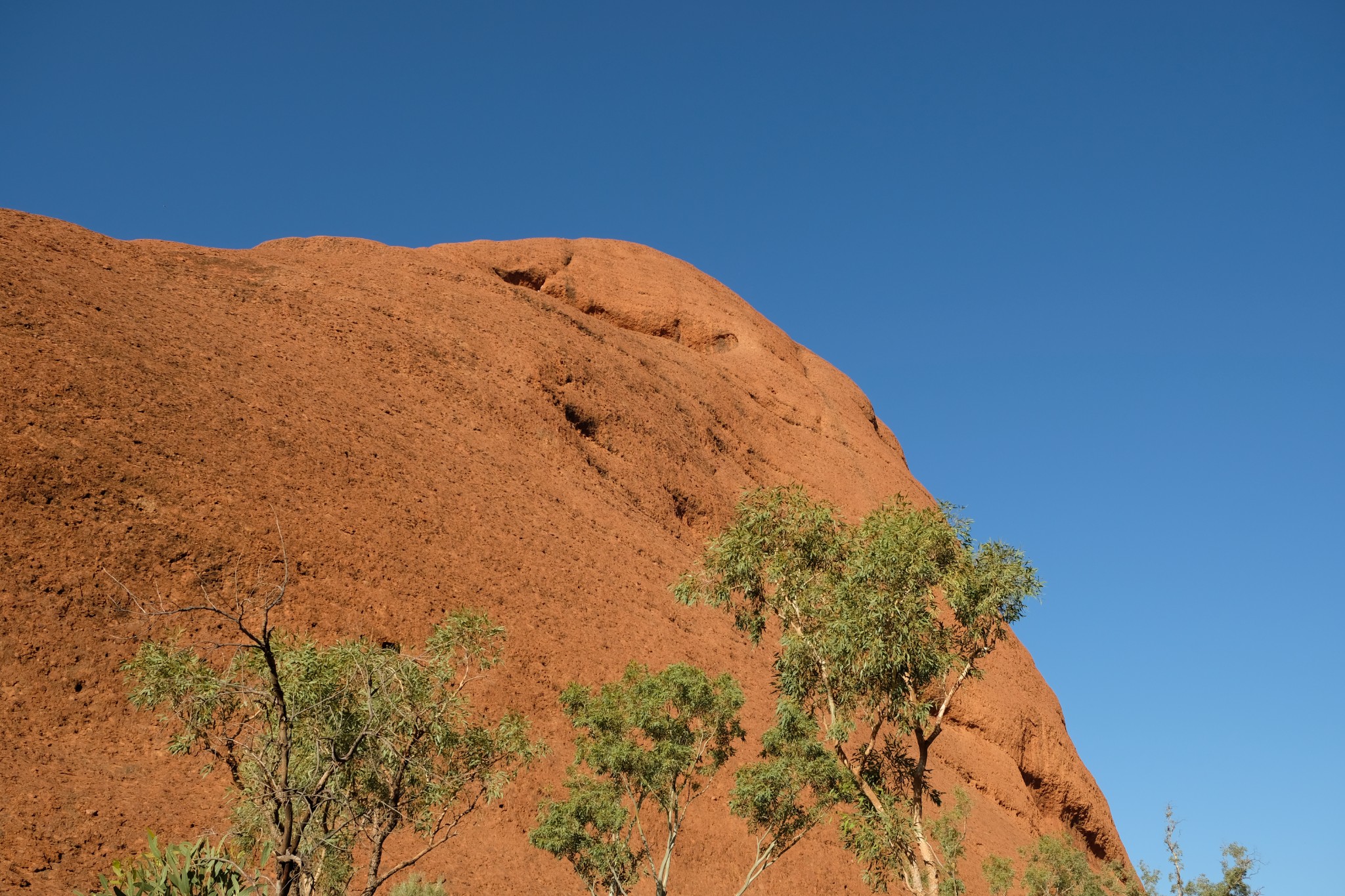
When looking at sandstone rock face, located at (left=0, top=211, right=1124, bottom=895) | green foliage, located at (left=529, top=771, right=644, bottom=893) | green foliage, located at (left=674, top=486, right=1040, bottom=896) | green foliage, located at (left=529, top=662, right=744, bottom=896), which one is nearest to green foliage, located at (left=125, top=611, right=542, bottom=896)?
green foliage, located at (left=529, top=771, right=644, bottom=893)

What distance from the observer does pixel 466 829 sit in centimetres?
2305

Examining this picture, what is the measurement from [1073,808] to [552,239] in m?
38.9

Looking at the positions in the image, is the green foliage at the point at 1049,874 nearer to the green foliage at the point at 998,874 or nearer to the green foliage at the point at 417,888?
the green foliage at the point at 998,874

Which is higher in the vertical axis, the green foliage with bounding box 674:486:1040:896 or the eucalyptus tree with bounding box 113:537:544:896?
the green foliage with bounding box 674:486:1040:896

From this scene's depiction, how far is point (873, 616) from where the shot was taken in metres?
15.3

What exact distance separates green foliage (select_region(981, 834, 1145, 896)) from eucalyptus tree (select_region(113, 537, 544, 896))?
65.1 feet

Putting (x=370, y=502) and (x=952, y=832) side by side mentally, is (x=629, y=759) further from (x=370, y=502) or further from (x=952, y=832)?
(x=952, y=832)

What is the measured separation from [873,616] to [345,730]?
7527 millimetres

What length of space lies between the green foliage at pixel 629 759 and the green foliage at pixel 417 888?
258cm

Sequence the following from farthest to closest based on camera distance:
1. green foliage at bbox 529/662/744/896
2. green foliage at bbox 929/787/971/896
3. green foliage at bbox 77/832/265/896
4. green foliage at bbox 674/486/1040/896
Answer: green foliage at bbox 929/787/971/896 < green foliage at bbox 529/662/744/896 < green foliage at bbox 674/486/1040/896 < green foliage at bbox 77/832/265/896

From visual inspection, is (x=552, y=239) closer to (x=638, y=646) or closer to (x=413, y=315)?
(x=413, y=315)

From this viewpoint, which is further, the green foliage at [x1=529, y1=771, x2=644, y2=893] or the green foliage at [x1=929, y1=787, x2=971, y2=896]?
the green foliage at [x1=929, y1=787, x2=971, y2=896]

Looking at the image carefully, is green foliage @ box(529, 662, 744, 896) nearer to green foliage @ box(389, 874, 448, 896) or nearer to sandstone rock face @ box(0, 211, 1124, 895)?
green foliage @ box(389, 874, 448, 896)

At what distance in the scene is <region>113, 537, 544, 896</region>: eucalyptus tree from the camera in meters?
11.0
